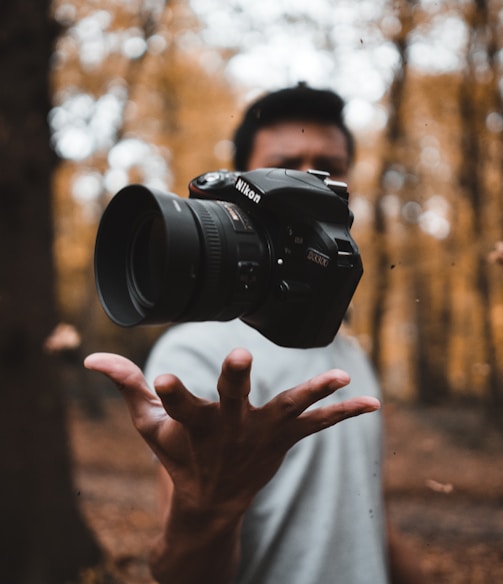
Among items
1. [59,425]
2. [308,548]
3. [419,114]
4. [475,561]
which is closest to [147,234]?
[308,548]

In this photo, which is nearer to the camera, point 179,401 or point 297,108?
point 179,401

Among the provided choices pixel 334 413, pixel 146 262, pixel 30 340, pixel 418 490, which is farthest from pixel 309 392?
pixel 418 490

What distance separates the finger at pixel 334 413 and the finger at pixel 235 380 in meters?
0.09

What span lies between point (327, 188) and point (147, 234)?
0.30 m

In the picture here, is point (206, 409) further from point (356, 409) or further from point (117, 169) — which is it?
point (117, 169)

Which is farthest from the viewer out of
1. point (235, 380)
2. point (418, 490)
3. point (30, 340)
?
point (418, 490)

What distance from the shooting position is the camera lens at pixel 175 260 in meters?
0.74

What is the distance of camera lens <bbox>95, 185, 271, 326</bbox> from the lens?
74cm

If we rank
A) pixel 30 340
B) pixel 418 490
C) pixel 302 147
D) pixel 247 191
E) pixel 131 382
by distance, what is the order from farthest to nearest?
1. pixel 418 490
2. pixel 30 340
3. pixel 302 147
4. pixel 247 191
5. pixel 131 382

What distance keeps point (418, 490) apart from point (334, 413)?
4.72 metres

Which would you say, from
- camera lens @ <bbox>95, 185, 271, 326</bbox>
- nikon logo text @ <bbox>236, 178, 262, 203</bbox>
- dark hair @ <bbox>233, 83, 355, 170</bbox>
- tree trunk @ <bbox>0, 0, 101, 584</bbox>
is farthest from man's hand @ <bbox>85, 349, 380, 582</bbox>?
tree trunk @ <bbox>0, 0, 101, 584</bbox>

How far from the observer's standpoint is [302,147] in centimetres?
145

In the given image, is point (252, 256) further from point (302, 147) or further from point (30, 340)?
point (30, 340)

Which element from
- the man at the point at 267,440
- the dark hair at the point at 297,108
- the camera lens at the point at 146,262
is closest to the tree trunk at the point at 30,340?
the man at the point at 267,440
